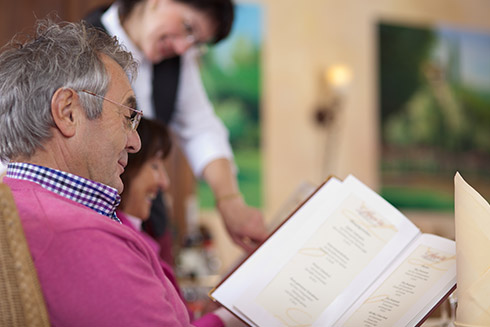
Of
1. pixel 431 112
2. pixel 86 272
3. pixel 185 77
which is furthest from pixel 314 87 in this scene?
pixel 86 272

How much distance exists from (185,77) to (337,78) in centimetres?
295

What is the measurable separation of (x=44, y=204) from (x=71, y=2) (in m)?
1.78

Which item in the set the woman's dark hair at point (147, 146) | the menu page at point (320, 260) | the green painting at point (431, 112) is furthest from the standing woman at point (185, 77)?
the green painting at point (431, 112)

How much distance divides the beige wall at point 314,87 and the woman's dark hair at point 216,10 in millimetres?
2780

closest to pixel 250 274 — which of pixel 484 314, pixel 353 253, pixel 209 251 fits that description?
pixel 353 253

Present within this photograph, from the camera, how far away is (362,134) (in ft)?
17.8

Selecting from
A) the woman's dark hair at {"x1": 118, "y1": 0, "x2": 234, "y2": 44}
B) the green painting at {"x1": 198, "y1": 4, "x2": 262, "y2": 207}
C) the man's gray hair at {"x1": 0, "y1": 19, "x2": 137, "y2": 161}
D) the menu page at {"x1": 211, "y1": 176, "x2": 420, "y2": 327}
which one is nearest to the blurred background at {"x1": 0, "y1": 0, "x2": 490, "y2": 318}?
the green painting at {"x1": 198, "y1": 4, "x2": 262, "y2": 207}

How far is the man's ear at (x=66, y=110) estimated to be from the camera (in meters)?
1.10

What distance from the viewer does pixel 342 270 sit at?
1296mm

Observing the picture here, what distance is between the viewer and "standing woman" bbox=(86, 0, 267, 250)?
2.13 metres

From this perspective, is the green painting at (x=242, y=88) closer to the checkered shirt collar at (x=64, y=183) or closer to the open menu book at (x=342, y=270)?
the open menu book at (x=342, y=270)

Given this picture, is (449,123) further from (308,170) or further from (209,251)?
(209,251)

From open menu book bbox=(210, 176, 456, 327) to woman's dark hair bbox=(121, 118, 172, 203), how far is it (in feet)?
2.61

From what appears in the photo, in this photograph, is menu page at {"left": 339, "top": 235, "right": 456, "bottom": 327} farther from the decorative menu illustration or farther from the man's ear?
the man's ear
